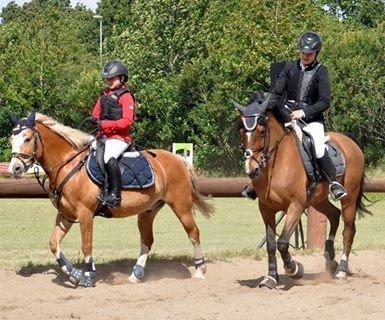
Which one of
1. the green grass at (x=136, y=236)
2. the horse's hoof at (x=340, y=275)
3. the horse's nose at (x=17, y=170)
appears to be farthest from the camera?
the green grass at (x=136, y=236)

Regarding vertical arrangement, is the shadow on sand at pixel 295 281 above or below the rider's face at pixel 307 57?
below

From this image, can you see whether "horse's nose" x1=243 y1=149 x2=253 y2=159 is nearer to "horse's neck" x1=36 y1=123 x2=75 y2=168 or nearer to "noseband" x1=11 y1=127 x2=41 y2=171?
"horse's neck" x1=36 y1=123 x2=75 y2=168

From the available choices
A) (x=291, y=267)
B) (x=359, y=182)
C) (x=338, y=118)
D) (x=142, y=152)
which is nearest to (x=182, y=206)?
(x=142, y=152)

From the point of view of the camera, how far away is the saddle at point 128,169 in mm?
10562

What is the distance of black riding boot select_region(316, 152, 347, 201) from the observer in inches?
428

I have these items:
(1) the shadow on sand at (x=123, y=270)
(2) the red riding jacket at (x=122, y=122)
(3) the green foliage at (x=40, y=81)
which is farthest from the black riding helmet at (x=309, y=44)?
(3) the green foliage at (x=40, y=81)

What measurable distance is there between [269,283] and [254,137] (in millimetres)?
1645

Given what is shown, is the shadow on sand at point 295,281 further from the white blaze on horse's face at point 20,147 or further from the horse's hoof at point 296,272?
the white blaze on horse's face at point 20,147

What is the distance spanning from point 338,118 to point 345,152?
2521cm

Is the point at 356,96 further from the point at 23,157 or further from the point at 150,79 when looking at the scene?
the point at 23,157

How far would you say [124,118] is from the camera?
1058 centimetres

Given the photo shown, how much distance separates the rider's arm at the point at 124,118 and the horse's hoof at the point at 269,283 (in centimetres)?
228

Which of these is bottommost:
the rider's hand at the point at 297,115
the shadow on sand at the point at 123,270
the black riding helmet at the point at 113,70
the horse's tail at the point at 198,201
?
the shadow on sand at the point at 123,270

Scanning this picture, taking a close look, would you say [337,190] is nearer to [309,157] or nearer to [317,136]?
[309,157]
